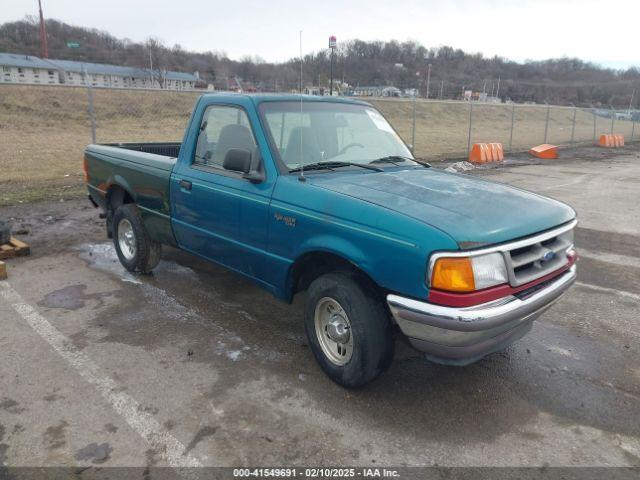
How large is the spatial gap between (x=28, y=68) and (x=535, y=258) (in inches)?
2897

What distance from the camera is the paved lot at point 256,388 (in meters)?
2.83

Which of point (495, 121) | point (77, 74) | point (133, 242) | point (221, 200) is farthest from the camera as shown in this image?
point (77, 74)

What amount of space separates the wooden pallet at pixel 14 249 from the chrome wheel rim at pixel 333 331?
4400mm

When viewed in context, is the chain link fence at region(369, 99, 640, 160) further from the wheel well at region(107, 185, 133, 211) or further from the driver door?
the driver door

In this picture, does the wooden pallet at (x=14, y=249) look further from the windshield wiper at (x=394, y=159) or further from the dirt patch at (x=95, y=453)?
the windshield wiper at (x=394, y=159)

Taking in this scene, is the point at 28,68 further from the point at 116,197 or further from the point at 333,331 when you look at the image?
the point at 333,331

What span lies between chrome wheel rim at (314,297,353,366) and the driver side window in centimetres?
137

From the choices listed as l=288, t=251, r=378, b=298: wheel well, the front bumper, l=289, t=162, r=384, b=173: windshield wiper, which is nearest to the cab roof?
l=289, t=162, r=384, b=173: windshield wiper

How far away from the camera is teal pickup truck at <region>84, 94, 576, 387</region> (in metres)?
2.79

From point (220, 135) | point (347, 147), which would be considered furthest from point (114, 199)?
point (347, 147)

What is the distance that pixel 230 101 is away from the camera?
419cm

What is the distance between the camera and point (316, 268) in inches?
143

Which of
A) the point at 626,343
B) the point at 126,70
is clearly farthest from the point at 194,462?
the point at 126,70

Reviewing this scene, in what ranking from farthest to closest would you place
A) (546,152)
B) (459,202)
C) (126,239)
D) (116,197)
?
(546,152), (116,197), (126,239), (459,202)
